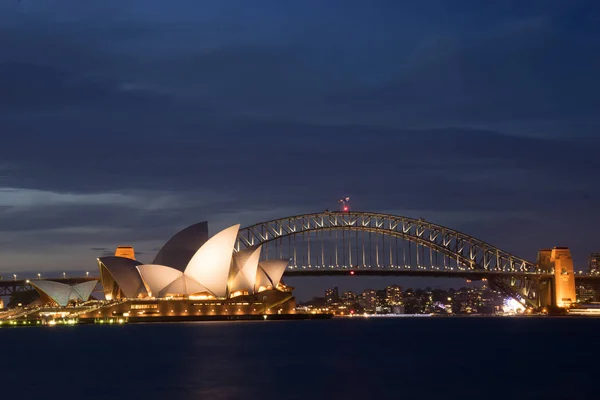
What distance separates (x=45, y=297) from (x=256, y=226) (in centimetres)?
3444

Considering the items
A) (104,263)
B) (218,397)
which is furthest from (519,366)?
(104,263)

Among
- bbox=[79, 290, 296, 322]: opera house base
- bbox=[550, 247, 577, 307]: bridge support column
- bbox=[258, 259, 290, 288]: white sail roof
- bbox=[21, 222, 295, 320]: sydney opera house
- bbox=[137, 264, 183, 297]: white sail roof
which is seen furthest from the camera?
bbox=[550, 247, 577, 307]: bridge support column

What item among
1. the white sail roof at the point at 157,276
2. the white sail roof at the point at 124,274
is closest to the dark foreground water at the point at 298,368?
the white sail roof at the point at 157,276

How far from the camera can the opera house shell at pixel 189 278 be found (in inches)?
4961

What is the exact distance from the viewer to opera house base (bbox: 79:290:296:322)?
130750mm

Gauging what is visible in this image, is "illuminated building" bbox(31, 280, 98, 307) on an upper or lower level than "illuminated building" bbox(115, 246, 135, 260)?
lower

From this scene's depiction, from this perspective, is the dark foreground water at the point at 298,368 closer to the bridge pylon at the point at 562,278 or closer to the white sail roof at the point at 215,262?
the white sail roof at the point at 215,262

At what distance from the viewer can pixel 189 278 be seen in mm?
127250

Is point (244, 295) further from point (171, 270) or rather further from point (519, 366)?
point (519, 366)

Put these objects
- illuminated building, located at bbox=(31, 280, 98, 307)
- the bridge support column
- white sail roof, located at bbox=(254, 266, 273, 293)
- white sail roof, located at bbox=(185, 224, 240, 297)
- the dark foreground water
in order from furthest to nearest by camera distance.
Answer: illuminated building, located at bbox=(31, 280, 98, 307), the bridge support column, white sail roof, located at bbox=(254, 266, 273, 293), white sail roof, located at bbox=(185, 224, 240, 297), the dark foreground water

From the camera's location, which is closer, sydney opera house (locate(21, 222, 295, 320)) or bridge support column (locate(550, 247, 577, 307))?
sydney opera house (locate(21, 222, 295, 320))

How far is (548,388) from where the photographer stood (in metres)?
49.2

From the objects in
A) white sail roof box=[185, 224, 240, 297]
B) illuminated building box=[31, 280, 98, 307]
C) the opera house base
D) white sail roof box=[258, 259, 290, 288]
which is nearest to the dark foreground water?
white sail roof box=[185, 224, 240, 297]

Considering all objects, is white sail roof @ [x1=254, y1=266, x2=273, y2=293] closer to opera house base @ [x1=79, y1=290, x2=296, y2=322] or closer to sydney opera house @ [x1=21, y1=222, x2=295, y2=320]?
sydney opera house @ [x1=21, y1=222, x2=295, y2=320]
